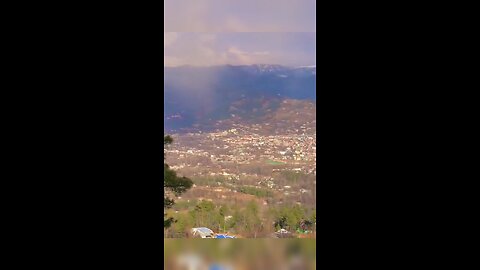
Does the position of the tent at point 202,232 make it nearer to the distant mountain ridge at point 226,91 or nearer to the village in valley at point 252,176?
→ the village in valley at point 252,176

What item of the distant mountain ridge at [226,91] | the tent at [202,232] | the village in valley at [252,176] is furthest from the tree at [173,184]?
the distant mountain ridge at [226,91]

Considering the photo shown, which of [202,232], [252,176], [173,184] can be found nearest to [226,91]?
[252,176]

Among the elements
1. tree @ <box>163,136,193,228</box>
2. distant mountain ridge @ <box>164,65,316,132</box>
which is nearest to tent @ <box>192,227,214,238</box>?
tree @ <box>163,136,193,228</box>

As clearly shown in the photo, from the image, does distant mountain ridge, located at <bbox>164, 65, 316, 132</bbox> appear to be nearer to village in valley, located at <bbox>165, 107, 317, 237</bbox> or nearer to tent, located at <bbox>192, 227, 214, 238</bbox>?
village in valley, located at <bbox>165, 107, 317, 237</bbox>

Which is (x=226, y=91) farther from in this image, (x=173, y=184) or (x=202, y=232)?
(x=202, y=232)
